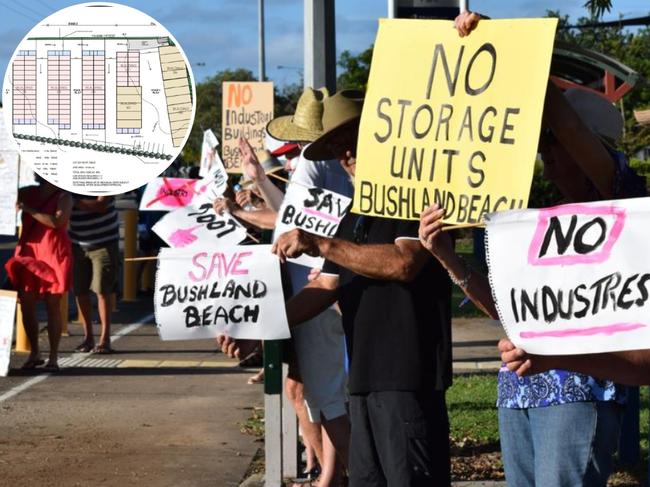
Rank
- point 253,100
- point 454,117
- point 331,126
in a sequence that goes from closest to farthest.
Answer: point 454,117, point 331,126, point 253,100

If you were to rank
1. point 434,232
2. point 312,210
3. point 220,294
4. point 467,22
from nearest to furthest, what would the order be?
point 467,22, point 434,232, point 220,294, point 312,210

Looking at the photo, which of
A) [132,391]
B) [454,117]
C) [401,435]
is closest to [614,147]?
[454,117]

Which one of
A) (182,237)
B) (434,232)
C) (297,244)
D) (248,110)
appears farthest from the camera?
(248,110)

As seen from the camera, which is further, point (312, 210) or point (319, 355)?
point (319, 355)

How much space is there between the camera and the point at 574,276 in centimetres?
346

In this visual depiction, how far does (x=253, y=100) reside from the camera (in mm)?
13289

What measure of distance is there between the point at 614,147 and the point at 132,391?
717 cm

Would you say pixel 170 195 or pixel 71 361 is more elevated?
pixel 170 195

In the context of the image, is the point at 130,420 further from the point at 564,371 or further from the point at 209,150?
the point at 564,371

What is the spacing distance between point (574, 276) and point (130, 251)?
15.4 metres

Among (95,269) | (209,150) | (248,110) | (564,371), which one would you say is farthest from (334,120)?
(248,110)

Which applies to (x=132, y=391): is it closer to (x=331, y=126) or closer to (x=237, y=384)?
(x=237, y=384)

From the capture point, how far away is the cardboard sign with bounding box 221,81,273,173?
43.1 feet

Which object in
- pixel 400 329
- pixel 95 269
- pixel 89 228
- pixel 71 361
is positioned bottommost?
pixel 71 361
